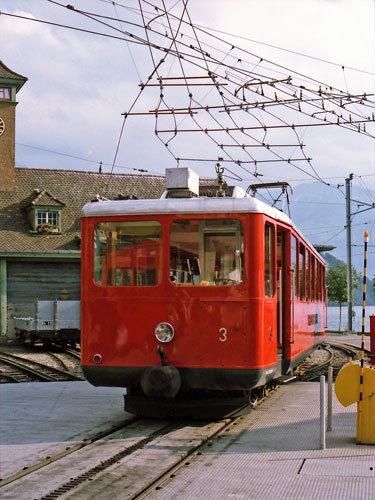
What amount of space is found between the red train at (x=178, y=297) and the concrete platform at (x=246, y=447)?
2.34ft

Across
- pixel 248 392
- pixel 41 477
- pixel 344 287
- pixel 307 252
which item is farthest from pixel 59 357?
pixel 344 287

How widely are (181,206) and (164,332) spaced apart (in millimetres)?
1569

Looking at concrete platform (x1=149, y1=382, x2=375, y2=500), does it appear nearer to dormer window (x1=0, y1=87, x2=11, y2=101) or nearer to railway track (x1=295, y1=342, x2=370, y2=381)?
railway track (x1=295, y1=342, x2=370, y2=381)

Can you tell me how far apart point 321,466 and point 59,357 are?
50.4 ft

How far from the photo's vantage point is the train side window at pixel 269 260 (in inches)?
368

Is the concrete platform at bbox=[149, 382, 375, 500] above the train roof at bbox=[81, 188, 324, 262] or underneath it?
underneath

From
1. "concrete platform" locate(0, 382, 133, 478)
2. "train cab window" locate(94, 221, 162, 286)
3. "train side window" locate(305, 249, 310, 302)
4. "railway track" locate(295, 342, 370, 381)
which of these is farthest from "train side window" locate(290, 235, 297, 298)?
"railway track" locate(295, 342, 370, 381)

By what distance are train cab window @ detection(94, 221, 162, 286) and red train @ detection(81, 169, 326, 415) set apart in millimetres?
13

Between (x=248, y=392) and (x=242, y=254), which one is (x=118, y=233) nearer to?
(x=242, y=254)

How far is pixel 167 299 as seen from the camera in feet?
29.8

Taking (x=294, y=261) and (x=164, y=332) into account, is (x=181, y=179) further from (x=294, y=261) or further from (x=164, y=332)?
(x=294, y=261)

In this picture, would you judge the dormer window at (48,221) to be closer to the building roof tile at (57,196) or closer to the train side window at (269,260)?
the building roof tile at (57,196)

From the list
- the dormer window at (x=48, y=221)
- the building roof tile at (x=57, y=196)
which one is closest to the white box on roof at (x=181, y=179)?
the building roof tile at (x=57, y=196)

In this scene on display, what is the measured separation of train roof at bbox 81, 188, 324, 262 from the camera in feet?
29.8
